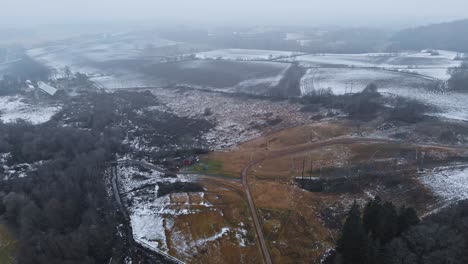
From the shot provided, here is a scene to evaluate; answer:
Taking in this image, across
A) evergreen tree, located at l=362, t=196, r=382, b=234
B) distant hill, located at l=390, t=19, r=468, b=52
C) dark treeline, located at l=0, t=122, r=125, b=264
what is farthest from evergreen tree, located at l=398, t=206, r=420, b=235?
distant hill, located at l=390, t=19, r=468, b=52

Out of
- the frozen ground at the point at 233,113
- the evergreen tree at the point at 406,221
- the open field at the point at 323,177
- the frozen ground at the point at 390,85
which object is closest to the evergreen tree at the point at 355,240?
the evergreen tree at the point at 406,221

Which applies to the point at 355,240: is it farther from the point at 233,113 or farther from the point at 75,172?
the point at 233,113

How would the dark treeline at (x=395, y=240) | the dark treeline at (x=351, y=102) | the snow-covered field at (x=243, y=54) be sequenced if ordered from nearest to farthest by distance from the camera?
the dark treeline at (x=395, y=240)
the dark treeline at (x=351, y=102)
the snow-covered field at (x=243, y=54)

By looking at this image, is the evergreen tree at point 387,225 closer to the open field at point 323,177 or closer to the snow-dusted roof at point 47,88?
the open field at point 323,177

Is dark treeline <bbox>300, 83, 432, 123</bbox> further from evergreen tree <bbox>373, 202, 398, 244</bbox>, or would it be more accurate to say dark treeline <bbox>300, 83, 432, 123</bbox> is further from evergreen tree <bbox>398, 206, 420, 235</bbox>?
evergreen tree <bbox>373, 202, 398, 244</bbox>

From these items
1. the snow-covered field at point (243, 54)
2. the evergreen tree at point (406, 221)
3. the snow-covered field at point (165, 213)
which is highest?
the snow-covered field at point (243, 54)

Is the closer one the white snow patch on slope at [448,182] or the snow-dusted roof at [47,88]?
the white snow patch on slope at [448,182]

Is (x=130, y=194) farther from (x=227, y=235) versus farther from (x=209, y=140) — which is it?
(x=209, y=140)

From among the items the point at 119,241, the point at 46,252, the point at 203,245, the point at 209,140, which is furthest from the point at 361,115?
the point at 46,252
